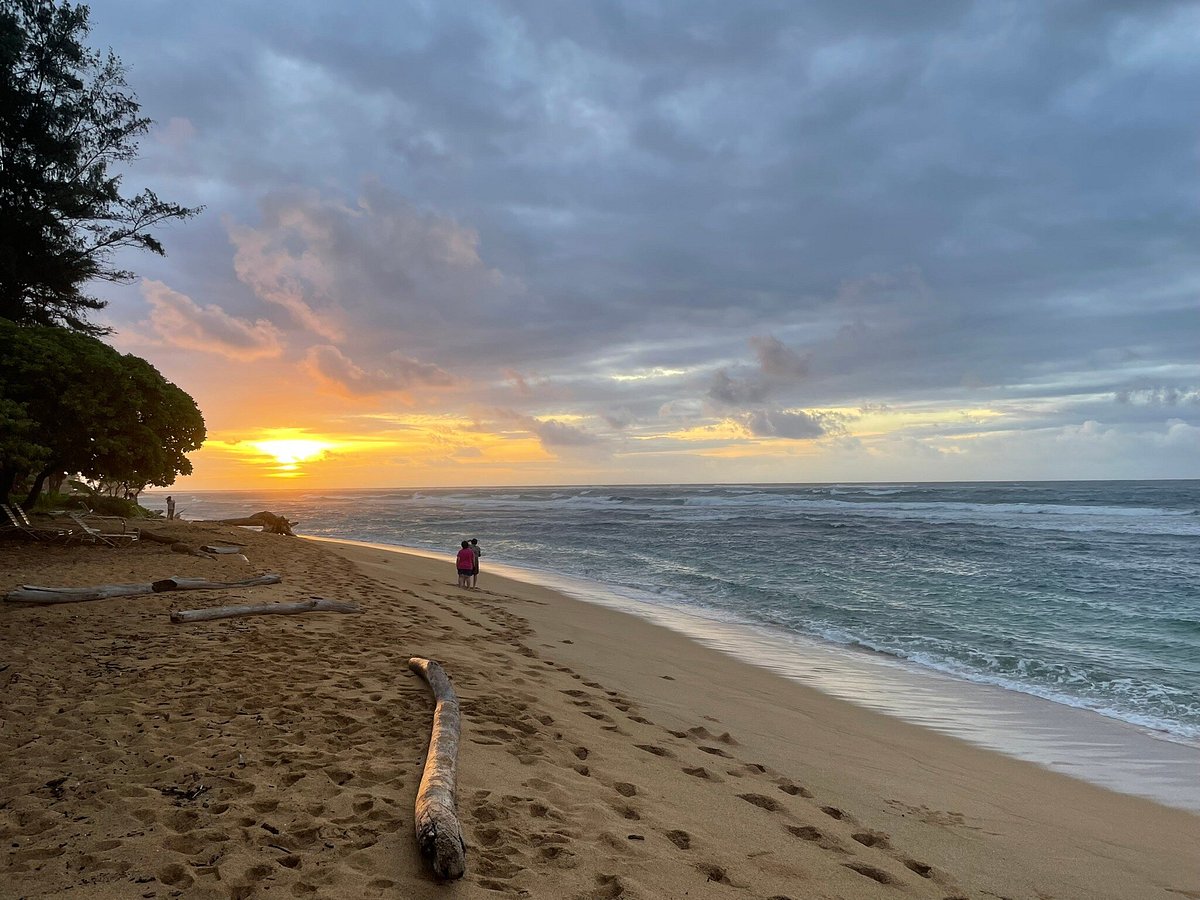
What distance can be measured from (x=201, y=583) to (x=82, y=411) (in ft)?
21.4

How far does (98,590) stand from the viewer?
9.83 meters

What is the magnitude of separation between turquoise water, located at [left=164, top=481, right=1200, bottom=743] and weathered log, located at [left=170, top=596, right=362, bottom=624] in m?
9.05

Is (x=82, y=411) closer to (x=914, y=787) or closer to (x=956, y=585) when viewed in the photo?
(x=914, y=787)

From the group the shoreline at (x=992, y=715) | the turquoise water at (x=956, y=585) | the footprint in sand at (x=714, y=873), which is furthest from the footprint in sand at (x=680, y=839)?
the turquoise water at (x=956, y=585)

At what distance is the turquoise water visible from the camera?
37.1 feet

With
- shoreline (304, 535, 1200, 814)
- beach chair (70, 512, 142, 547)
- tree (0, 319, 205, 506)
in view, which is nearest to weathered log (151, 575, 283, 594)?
tree (0, 319, 205, 506)

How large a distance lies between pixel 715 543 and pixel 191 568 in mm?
24183

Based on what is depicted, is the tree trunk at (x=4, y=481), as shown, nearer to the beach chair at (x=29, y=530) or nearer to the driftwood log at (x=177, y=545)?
the beach chair at (x=29, y=530)

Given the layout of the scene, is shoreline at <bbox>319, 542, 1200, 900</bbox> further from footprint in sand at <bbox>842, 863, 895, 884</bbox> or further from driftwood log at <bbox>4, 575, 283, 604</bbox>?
driftwood log at <bbox>4, 575, 283, 604</bbox>

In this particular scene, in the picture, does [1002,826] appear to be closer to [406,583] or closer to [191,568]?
[406,583]

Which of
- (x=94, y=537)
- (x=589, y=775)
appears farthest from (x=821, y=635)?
(x=94, y=537)

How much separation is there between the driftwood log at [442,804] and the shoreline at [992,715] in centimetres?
644

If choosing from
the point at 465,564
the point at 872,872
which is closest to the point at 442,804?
the point at 872,872

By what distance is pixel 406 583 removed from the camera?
619 inches
